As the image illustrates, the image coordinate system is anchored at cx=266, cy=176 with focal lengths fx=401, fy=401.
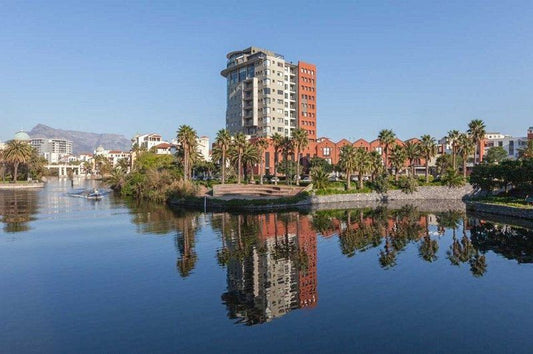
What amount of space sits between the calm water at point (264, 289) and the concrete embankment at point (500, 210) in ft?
38.8

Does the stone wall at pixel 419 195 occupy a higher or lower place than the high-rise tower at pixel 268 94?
lower

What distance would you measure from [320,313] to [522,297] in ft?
46.6

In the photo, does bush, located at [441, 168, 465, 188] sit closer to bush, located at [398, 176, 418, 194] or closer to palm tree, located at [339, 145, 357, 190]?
bush, located at [398, 176, 418, 194]

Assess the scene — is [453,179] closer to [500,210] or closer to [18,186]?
[500,210]

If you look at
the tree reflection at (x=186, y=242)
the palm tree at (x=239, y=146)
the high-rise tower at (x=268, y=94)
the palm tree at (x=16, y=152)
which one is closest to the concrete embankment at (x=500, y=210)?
the palm tree at (x=239, y=146)

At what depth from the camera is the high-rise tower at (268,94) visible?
452 ft

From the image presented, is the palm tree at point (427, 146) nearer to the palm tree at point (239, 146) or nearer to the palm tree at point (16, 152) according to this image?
the palm tree at point (239, 146)

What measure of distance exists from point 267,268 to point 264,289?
5.55 metres

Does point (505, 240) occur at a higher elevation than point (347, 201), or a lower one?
lower

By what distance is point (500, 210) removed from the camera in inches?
2687

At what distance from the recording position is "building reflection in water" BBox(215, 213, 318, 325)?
24.7m

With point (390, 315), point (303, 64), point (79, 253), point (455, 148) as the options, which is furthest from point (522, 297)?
point (303, 64)

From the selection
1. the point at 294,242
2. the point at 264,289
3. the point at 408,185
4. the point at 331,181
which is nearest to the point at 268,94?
the point at 331,181

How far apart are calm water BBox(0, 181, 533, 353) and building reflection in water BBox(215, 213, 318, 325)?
140 mm
